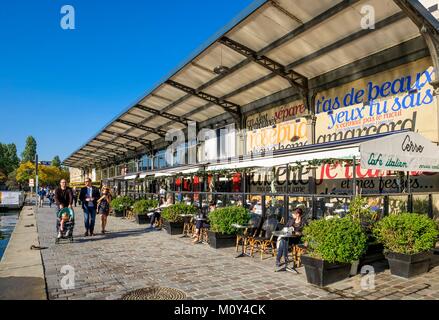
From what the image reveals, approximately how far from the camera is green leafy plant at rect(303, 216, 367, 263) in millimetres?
5816

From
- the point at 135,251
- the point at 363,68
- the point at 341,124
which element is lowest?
the point at 135,251

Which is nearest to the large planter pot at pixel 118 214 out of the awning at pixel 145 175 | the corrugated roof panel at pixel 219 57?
the awning at pixel 145 175

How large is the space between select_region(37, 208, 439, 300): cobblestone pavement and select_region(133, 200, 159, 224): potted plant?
227 inches

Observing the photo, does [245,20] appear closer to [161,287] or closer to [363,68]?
[363,68]

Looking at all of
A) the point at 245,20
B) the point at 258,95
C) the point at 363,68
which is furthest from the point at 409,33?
the point at 258,95

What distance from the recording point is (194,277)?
20.9ft

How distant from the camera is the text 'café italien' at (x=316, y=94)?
10789mm

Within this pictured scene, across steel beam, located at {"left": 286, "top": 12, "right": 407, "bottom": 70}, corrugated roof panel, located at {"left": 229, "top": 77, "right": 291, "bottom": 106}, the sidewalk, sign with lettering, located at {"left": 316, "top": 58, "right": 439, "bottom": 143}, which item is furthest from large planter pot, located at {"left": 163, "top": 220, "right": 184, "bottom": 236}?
corrugated roof panel, located at {"left": 229, "top": 77, "right": 291, "bottom": 106}

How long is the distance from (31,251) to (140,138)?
26.3 metres

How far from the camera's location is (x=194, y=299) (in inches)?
202

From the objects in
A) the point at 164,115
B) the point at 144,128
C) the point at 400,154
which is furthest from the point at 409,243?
the point at 144,128

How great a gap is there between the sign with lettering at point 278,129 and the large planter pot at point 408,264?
1067cm

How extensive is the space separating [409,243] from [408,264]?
0.40 metres

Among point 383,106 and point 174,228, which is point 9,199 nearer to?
point 174,228
